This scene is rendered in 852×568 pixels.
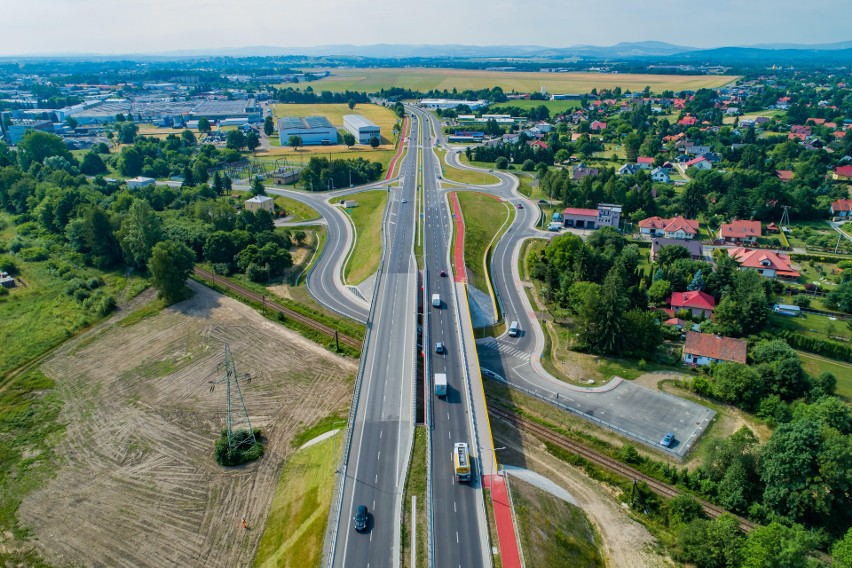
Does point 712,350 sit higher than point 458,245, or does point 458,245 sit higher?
point 458,245

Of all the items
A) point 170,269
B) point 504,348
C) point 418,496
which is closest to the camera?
point 418,496

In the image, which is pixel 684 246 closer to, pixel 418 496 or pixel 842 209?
pixel 842 209

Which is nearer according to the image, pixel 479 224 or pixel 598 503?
pixel 598 503

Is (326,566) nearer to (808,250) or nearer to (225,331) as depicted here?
(225,331)

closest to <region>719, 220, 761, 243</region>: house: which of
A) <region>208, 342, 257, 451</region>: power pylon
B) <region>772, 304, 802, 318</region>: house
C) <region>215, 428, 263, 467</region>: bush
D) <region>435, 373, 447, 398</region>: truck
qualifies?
<region>772, 304, 802, 318</region>: house

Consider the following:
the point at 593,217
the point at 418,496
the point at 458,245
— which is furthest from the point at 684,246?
the point at 418,496

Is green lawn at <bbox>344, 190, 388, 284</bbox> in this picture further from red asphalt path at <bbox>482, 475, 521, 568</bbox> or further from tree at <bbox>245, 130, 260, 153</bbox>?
tree at <bbox>245, 130, 260, 153</bbox>
